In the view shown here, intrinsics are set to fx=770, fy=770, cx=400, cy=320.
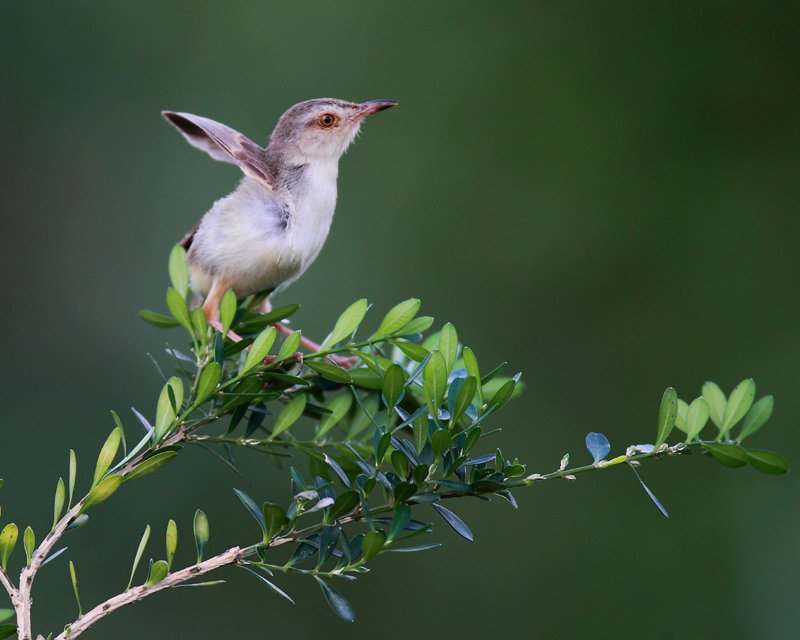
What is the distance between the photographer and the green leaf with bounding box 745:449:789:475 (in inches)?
50.8

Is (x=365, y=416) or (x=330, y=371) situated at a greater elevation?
(x=330, y=371)

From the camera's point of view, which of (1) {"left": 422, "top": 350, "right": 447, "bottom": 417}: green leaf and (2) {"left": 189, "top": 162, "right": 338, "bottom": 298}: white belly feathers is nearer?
(1) {"left": 422, "top": 350, "right": 447, "bottom": 417}: green leaf

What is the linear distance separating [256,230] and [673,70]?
14.8 ft

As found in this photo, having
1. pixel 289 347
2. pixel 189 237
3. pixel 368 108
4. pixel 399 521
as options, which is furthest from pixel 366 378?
pixel 368 108

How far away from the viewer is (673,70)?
5.56 m

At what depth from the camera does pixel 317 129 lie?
7.82 feet

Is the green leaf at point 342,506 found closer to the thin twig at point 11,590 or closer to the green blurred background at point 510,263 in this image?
the thin twig at point 11,590

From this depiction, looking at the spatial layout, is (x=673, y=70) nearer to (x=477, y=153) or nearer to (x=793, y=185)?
(x=793, y=185)

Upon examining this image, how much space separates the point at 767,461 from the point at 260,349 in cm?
89

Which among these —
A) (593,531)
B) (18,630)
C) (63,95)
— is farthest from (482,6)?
(18,630)

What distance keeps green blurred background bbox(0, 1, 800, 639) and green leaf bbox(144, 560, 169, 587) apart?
3187mm

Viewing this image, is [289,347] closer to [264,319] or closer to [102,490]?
[264,319]

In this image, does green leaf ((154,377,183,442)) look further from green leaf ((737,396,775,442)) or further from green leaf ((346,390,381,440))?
green leaf ((737,396,775,442))

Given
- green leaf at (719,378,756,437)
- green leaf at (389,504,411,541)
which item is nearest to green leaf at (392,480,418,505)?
green leaf at (389,504,411,541)
